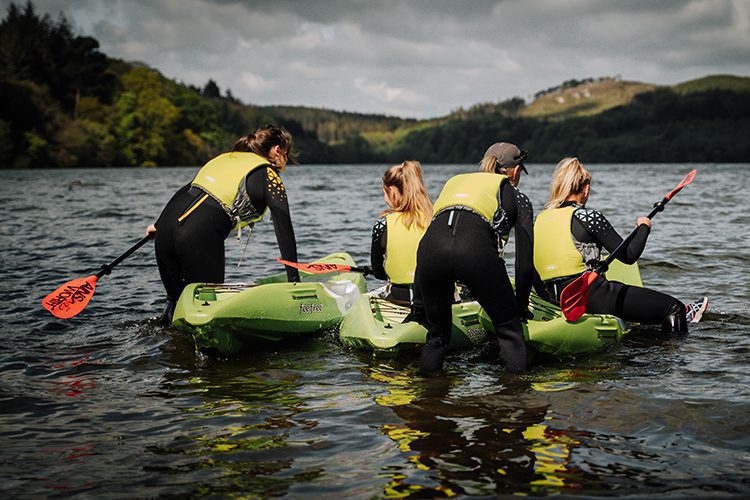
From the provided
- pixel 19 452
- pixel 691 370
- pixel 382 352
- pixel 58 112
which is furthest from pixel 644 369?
pixel 58 112

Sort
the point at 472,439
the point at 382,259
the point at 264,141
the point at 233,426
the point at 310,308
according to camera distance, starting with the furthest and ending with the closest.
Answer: the point at 310,308
the point at 264,141
the point at 382,259
the point at 233,426
the point at 472,439

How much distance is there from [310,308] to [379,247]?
1041mm

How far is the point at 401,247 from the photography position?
22.0 feet

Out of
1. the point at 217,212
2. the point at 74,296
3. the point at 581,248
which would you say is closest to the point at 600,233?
the point at 581,248

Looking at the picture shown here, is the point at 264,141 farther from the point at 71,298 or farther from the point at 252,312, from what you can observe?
the point at 71,298

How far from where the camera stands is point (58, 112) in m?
73.7

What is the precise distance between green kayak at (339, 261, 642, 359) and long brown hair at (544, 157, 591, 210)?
103cm

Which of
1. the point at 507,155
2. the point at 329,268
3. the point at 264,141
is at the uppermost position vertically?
the point at 264,141

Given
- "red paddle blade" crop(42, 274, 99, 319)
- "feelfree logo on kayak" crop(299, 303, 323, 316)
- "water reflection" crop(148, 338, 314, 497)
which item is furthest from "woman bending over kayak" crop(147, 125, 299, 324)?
"red paddle blade" crop(42, 274, 99, 319)

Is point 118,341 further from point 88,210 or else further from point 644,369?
point 88,210

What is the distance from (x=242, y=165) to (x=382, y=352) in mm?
2240

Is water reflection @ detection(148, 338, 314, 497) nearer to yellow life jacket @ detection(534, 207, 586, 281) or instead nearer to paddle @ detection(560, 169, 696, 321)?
paddle @ detection(560, 169, 696, 321)

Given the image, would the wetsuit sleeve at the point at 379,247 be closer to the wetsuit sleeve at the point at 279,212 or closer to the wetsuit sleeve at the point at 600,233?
the wetsuit sleeve at the point at 279,212

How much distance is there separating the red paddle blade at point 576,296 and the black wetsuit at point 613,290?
31 centimetres
